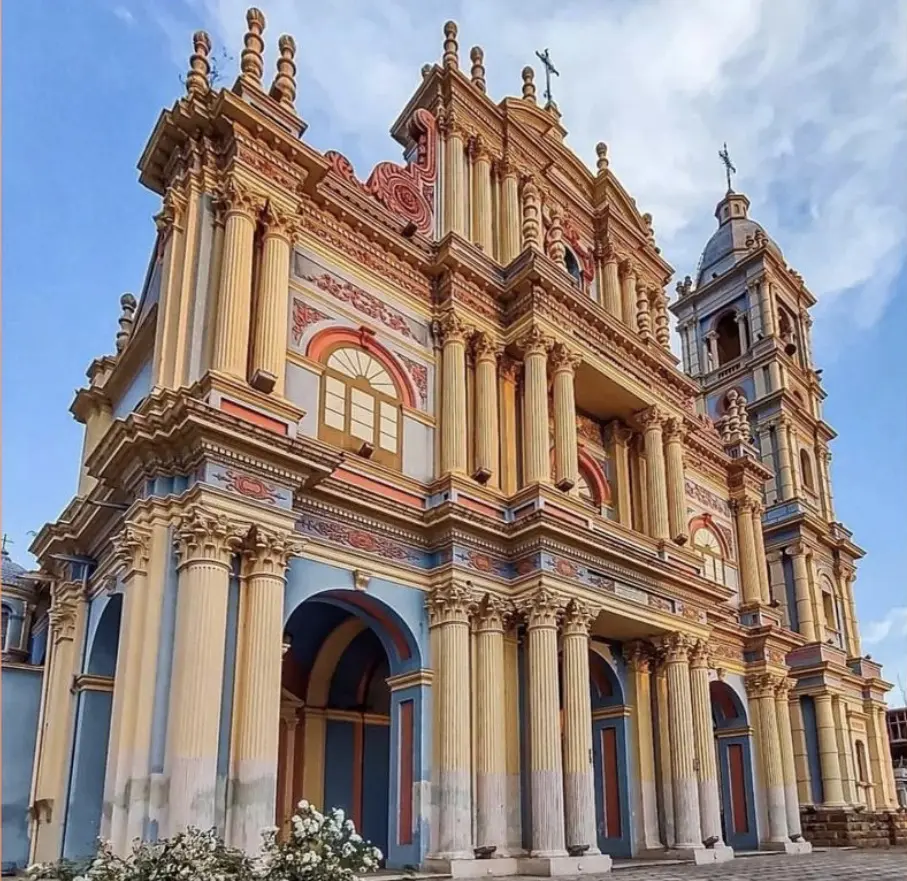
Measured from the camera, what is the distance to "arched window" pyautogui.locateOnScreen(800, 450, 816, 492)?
3422cm

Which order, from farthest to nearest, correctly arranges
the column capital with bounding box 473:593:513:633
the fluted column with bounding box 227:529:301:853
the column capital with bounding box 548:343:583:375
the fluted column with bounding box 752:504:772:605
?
1. the fluted column with bounding box 752:504:772:605
2. the column capital with bounding box 548:343:583:375
3. the column capital with bounding box 473:593:513:633
4. the fluted column with bounding box 227:529:301:853

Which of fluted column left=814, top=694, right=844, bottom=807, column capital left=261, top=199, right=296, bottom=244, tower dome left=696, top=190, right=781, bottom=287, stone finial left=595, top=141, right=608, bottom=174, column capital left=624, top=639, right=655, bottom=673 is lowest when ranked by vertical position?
fluted column left=814, top=694, right=844, bottom=807

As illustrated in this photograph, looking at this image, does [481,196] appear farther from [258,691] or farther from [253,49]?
[258,691]

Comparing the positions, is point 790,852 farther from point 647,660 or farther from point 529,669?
point 529,669

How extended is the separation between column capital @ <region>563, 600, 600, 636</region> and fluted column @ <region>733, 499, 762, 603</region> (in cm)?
990

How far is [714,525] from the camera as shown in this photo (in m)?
24.8

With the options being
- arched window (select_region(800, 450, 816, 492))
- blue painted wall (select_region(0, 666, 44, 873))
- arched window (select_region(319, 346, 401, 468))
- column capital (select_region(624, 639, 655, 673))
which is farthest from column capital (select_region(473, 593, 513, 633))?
arched window (select_region(800, 450, 816, 492))

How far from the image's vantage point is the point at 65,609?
1608cm

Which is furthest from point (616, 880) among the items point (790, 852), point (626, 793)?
point (790, 852)

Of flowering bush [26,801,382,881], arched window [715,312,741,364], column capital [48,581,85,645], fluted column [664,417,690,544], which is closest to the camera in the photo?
flowering bush [26,801,382,881]

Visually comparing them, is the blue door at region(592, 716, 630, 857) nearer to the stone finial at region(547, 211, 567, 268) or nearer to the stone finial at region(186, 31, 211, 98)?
the stone finial at region(547, 211, 567, 268)

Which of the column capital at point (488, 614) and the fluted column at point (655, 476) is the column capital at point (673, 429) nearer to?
the fluted column at point (655, 476)

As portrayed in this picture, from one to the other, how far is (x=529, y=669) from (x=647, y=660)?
14.8ft

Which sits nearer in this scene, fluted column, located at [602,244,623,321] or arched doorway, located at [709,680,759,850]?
arched doorway, located at [709,680,759,850]
